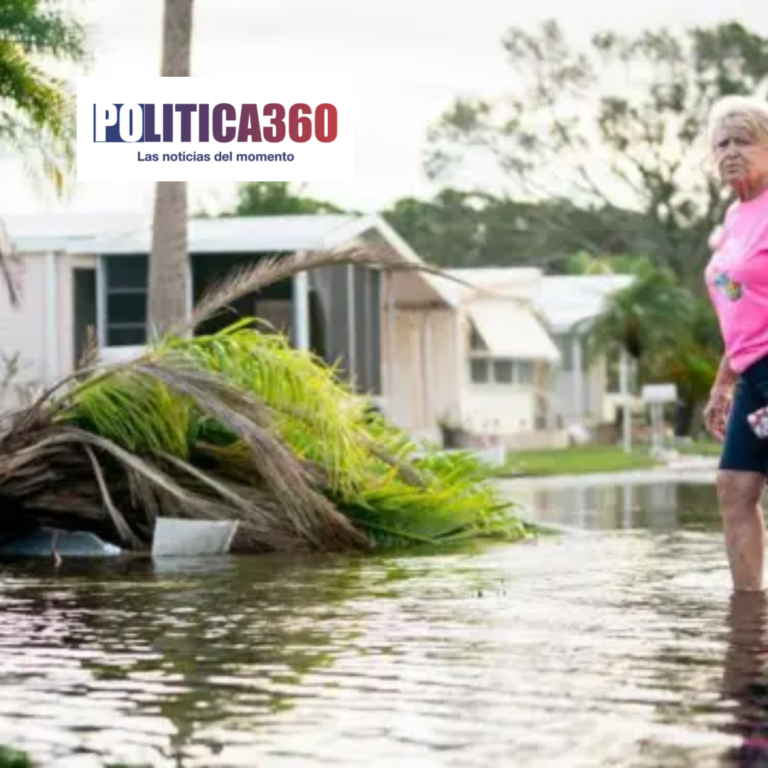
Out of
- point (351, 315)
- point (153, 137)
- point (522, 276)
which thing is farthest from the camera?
point (522, 276)

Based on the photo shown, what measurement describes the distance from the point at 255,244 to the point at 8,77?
15.9 meters

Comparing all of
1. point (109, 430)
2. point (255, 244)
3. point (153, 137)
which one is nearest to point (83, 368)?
point (109, 430)

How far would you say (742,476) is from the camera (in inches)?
399

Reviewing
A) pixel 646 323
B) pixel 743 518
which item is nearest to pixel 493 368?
pixel 646 323

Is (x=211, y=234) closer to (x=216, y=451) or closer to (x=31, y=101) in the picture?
(x=31, y=101)

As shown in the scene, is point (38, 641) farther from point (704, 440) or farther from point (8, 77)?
point (704, 440)

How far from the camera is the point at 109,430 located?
14969 millimetres

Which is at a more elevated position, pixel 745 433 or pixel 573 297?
pixel 573 297

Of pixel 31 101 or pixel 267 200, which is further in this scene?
pixel 267 200

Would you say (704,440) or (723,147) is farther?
(704,440)

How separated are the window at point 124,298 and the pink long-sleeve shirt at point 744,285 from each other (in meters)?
31.9

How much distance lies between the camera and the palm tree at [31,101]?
24.2 m

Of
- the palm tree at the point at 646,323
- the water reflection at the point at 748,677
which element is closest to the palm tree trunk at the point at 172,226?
the water reflection at the point at 748,677

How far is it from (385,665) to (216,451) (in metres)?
7.19
